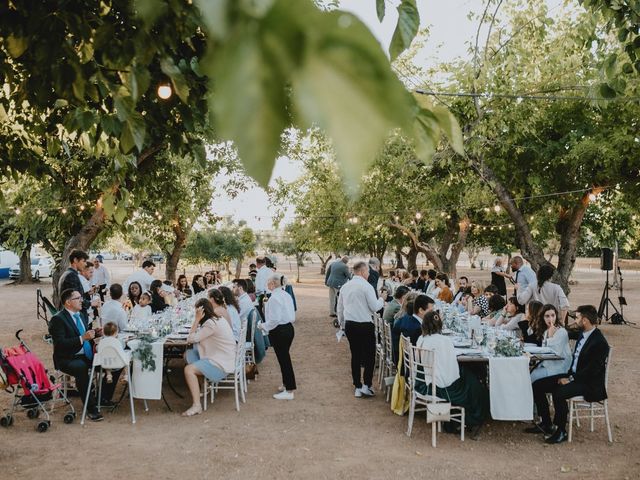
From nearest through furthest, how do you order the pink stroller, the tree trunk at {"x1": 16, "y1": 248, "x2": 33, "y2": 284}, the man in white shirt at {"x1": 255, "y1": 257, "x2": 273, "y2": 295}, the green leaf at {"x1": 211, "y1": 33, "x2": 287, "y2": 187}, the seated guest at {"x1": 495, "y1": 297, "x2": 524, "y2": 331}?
the green leaf at {"x1": 211, "y1": 33, "x2": 287, "y2": 187}, the pink stroller, the seated guest at {"x1": 495, "y1": 297, "x2": 524, "y2": 331}, the man in white shirt at {"x1": 255, "y1": 257, "x2": 273, "y2": 295}, the tree trunk at {"x1": 16, "y1": 248, "x2": 33, "y2": 284}

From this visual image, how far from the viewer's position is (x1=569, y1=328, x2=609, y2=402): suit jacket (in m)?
6.08

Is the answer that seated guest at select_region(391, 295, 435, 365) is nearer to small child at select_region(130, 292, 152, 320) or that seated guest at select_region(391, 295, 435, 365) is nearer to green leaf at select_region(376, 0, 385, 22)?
small child at select_region(130, 292, 152, 320)

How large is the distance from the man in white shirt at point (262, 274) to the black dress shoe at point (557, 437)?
7527 millimetres

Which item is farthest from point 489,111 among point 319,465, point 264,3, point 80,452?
point 264,3

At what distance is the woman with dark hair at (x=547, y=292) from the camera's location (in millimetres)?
9539

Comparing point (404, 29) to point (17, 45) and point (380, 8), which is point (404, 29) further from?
point (17, 45)

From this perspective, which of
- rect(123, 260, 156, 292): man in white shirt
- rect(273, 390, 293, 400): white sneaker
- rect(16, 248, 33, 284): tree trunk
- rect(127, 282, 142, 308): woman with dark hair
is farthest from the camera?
rect(16, 248, 33, 284): tree trunk

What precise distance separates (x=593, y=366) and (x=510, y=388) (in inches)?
36.1

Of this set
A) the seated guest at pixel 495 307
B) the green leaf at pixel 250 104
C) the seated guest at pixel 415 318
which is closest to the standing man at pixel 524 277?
the seated guest at pixel 495 307

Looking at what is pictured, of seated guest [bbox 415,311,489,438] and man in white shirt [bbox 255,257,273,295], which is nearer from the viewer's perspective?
seated guest [bbox 415,311,489,438]

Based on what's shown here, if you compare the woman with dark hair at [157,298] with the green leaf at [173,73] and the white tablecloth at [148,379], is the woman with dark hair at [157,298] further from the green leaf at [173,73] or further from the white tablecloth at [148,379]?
the green leaf at [173,73]

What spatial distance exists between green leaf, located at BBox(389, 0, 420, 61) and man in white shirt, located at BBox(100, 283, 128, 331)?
311 inches

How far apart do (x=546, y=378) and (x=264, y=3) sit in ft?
23.2

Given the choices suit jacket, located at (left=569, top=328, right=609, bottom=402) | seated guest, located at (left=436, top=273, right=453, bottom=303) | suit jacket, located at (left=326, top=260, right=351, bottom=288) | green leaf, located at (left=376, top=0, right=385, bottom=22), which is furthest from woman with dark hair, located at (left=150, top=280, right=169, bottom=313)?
green leaf, located at (left=376, top=0, right=385, bottom=22)
